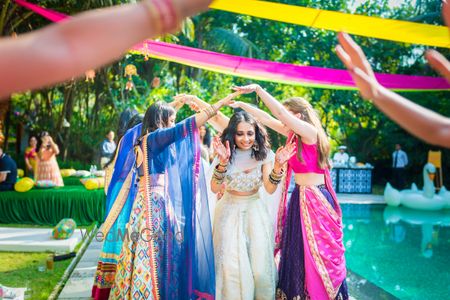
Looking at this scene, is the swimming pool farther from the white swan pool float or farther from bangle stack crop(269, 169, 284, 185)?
bangle stack crop(269, 169, 284, 185)

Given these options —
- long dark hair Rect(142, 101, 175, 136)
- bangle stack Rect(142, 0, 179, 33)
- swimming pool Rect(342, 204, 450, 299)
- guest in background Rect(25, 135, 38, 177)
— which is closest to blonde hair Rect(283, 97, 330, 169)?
long dark hair Rect(142, 101, 175, 136)

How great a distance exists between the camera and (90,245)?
19.0 feet

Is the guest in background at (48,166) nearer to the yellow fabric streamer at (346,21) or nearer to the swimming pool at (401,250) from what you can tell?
the swimming pool at (401,250)

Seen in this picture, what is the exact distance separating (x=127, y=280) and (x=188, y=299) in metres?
0.44

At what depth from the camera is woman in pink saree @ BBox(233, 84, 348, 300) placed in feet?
10.5

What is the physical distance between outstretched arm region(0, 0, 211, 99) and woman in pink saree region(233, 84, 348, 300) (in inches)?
86.0

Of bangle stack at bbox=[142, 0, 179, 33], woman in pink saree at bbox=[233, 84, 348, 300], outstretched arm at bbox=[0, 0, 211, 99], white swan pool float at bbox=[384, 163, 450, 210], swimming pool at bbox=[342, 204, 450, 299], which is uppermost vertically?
bangle stack at bbox=[142, 0, 179, 33]

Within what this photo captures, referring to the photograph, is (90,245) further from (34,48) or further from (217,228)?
(34,48)

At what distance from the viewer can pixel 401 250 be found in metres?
6.61

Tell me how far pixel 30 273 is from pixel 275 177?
2823 mm

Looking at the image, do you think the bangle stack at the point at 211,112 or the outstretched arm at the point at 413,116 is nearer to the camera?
the outstretched arm at the point at 413,116

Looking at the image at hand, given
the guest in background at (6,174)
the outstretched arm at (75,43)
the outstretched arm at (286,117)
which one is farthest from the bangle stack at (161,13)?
the guest in background at (6,174)

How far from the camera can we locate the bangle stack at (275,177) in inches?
133

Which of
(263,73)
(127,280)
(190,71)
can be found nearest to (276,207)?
(127,280)
